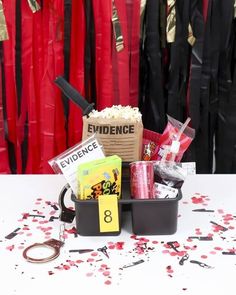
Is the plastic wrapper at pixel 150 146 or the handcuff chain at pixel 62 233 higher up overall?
the plastic wrapper at pixel 150 146

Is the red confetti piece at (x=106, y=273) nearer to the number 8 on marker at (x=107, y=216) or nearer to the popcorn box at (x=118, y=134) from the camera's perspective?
the number 8 on marker at (x=107, y=216)

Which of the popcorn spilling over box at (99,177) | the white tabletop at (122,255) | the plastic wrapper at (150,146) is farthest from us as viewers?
the plastic wrapper at (150,146)

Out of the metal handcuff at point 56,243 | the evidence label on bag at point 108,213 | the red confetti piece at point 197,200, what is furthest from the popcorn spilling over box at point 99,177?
the red confetti piece at point 197,200

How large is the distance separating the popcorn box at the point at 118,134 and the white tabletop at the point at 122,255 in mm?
184

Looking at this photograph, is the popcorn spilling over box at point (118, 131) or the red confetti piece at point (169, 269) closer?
the red confetti piece at point (169, 269)

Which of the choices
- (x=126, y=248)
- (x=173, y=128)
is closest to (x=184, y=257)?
(x=126, y=248)

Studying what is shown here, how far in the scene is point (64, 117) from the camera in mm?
1979

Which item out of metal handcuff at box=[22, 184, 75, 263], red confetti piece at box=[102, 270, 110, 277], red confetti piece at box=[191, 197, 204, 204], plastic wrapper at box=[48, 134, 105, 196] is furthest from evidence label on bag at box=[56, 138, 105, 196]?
red confetti piece at box=[191, 197, 204, 204]

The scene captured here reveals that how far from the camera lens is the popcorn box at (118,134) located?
1.23m

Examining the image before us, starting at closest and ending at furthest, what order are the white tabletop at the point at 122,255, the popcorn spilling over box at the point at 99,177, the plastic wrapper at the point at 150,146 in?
the white tabletop at the point at 122,255, the popcorn spilling over box at the point at 99,177, the plastic wrapper at the point at 150,146

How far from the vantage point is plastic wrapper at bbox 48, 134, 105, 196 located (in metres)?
1.20

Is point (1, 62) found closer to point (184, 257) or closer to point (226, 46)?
point (226, 46)

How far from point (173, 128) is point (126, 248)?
1.16 ft

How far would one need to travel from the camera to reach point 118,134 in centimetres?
123
